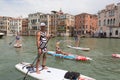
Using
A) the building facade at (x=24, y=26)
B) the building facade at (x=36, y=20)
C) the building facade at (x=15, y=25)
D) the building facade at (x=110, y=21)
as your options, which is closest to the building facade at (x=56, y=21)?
the building facade at (x=36, y=20)

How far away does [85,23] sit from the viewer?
105 metres

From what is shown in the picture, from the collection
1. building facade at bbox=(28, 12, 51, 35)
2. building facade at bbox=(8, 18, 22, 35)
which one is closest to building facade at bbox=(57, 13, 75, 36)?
building facade at bbox=(28, 12, 51, 35)

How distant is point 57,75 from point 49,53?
10941 millimetres

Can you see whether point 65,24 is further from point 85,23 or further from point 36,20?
point 36,20

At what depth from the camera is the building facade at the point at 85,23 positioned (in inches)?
4149

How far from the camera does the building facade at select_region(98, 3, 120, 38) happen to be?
82938 millimetres

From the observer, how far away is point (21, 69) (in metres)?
12.4

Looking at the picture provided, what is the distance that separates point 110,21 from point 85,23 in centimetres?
1988

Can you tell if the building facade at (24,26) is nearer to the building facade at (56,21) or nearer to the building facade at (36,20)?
the building facade at (36,20)

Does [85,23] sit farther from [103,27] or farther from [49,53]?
[49,53]

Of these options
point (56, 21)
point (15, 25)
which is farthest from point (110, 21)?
point (15, 25)

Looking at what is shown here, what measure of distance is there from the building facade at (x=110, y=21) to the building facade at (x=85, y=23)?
1234 cm

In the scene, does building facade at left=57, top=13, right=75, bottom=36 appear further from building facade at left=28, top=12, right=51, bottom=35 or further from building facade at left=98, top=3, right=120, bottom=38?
building facade at left=98, top=3, right=120, bottom=38

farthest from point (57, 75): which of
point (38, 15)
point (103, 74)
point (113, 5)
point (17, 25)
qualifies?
point (17, 25)
